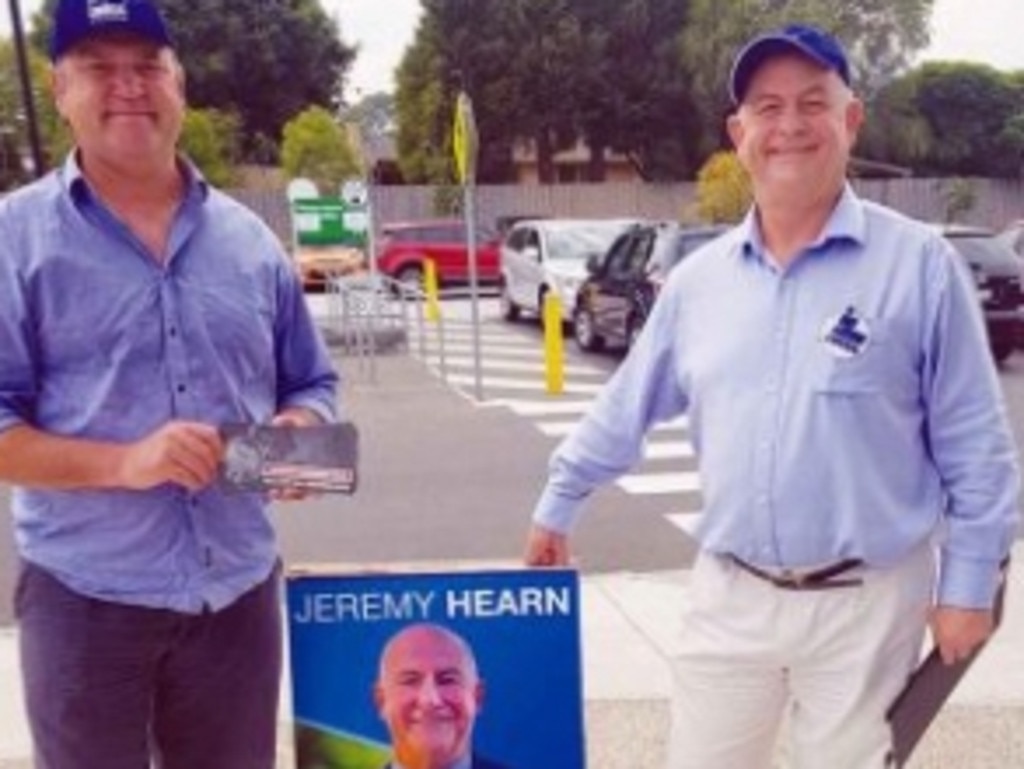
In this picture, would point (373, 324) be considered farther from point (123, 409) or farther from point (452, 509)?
point (123, 409)

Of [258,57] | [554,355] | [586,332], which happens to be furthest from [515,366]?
[258,57]

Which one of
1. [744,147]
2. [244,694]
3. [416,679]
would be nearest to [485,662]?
[416,679]

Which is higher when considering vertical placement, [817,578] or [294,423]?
[294,423]

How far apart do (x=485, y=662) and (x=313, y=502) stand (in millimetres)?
5582

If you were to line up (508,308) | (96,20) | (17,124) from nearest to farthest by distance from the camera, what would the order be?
1. (96,20)
2. (508,308)
3. (17,124)

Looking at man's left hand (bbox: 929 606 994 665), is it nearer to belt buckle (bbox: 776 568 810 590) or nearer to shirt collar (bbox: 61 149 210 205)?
belt buckle (bbox: 776 568 810 590)

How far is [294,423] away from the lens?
2.60 metres

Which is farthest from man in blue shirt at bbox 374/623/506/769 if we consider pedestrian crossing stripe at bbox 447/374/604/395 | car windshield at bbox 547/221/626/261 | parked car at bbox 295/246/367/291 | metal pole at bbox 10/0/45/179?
parked car at bbox 295/246/367/291

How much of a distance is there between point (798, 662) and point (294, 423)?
111cm

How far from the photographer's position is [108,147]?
99.8 inches

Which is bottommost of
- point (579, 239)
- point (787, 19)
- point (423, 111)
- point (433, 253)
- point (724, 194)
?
point (433, 253)

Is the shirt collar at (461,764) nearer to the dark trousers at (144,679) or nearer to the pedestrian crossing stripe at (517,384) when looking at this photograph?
the dark trousers at (144,679)

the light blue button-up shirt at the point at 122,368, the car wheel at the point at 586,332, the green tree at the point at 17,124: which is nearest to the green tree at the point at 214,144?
the green tree at the point at 17,124

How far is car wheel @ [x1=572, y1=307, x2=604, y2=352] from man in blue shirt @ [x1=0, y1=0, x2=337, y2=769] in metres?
12.7
